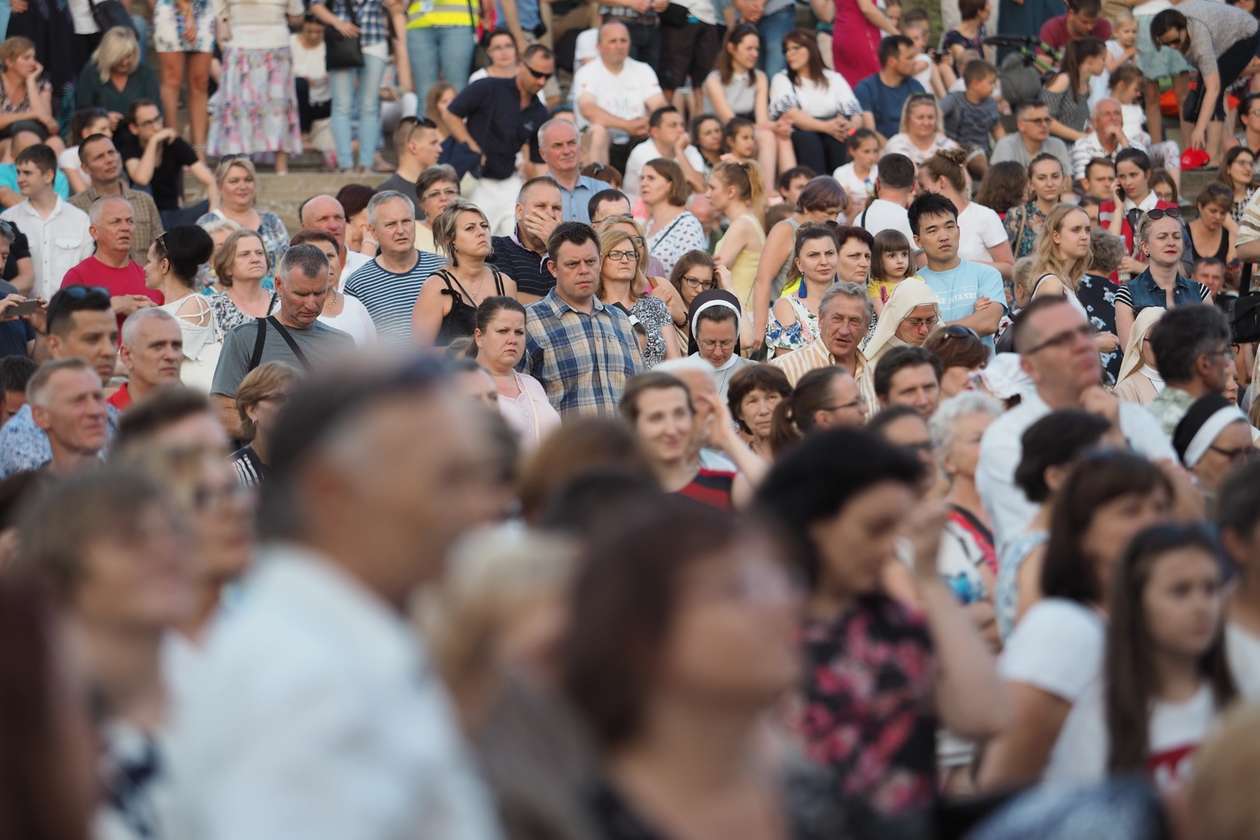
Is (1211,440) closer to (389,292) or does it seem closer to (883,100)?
(389,292)

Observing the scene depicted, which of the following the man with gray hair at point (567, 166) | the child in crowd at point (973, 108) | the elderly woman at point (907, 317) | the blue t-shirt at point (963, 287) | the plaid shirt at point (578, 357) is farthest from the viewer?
the child in crowd at point (973, 108)

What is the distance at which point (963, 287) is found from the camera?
1000 centimetres

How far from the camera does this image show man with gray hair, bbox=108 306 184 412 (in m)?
7.00

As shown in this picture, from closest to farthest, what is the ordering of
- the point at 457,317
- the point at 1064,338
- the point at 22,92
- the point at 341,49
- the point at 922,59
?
the point at 1064,338 < the point at 457,317 < the point at 22,92 < the point at 341,49 < the point at 922,59

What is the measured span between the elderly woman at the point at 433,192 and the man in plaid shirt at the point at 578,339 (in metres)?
2.19

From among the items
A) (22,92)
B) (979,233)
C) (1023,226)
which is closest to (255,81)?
(22,92)

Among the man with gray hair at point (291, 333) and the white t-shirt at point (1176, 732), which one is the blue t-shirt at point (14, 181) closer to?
the man with gray hair at point (291, 333)

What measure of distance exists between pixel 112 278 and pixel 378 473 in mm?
7548

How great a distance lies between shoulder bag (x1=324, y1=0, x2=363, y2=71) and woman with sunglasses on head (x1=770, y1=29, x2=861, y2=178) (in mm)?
2798

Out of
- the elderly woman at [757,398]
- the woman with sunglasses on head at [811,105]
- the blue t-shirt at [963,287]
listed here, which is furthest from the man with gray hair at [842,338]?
the woman with sunglasses on head at [811,105]

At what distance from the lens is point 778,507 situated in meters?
3.38

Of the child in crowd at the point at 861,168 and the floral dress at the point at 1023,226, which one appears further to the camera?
the child in crowd at the point at 861,168

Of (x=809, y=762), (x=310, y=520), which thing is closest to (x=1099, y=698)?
(x=809, y=762)

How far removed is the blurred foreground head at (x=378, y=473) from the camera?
230 cm
